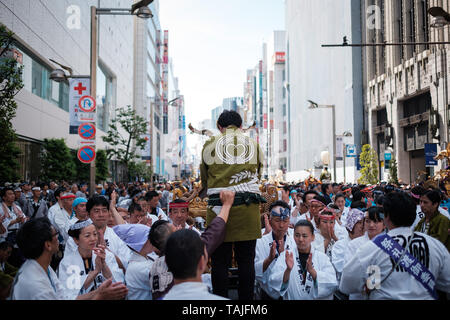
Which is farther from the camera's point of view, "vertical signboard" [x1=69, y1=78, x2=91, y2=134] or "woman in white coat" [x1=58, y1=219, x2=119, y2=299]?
"vertical signboard" [x1=69, y1=78, x2=91, y2=134]

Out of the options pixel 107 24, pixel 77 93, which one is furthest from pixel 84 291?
pixel 107 24

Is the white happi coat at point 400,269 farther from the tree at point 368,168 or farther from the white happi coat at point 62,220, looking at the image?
the tree at point 368,168

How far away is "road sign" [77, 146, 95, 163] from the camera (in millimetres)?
10648

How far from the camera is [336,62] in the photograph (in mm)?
42250

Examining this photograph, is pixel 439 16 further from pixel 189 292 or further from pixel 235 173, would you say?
pixel 189 292

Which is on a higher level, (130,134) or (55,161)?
(130,134)

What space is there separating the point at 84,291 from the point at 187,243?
1.93 meters

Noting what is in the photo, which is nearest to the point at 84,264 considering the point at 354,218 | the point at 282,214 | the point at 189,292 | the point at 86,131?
the point at 189,292

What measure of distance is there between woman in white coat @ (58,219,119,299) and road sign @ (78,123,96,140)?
677 cm

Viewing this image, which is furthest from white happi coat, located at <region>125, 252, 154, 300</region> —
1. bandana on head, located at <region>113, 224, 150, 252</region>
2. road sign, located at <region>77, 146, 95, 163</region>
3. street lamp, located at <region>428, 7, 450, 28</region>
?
street lamp, located at <region>428, 7, 450, 28</region>

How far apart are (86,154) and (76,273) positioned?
22.9 ft

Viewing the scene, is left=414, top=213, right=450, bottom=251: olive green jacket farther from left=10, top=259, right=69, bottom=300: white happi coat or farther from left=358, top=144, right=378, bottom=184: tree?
left=358, top=144, right=378, bottom=184: tree

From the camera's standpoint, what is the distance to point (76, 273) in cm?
417

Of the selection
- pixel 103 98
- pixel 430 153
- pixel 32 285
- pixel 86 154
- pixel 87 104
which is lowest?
pixel 32 285
